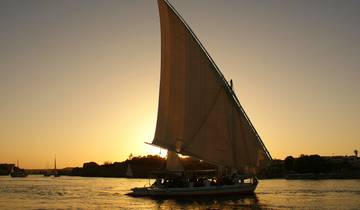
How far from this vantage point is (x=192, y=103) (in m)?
56.4

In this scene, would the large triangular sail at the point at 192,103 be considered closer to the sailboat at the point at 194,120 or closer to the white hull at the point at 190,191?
the sailboat at the point at 194,120

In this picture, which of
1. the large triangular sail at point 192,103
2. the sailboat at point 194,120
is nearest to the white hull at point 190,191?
the sailboat at point 194,120

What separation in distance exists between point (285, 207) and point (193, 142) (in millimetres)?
12881

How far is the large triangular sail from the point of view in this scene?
55.4m

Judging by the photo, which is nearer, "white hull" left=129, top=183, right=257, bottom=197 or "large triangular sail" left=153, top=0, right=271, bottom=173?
"large triangular sail" left=153, top=0, right=271, bottom=173

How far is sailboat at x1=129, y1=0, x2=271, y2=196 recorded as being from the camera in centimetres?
5556

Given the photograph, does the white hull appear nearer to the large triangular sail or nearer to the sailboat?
the sailboat

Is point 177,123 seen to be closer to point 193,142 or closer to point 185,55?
point 193,142

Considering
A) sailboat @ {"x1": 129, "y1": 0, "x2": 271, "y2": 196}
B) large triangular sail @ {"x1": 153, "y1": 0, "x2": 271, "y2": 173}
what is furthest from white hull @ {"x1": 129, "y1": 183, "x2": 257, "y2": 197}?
large triangular sail @ {"x1": 153, "y1": 0, "x2": 271, "y2": 173}

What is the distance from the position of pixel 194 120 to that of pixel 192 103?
1.76 metres

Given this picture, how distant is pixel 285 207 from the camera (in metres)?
47.3

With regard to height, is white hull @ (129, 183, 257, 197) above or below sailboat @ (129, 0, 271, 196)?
below

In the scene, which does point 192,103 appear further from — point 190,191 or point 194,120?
point 190,191

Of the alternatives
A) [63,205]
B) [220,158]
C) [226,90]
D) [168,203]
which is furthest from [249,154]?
[63,205]
